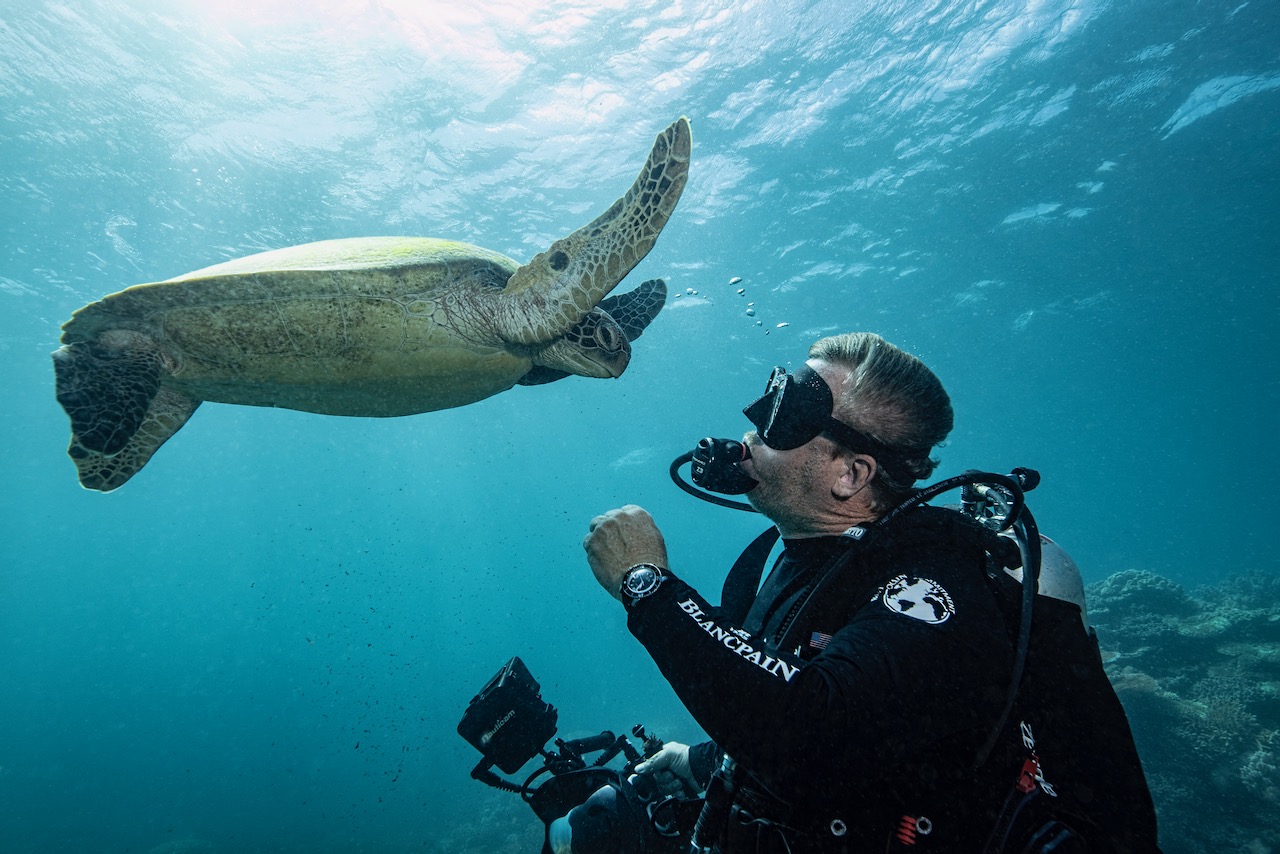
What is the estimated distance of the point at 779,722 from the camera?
1221 mm

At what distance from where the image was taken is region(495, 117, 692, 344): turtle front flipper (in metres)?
2.98

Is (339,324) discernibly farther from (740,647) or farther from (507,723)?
(740,647)

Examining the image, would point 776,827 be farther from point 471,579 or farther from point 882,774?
point 471,579

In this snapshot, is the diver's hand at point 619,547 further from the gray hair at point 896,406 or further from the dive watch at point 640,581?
the gray hair at point 896,406

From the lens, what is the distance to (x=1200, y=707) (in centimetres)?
911

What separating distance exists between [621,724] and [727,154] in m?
28.8

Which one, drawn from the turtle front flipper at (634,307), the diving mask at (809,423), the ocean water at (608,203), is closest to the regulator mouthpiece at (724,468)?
the diving mask at (809,423)

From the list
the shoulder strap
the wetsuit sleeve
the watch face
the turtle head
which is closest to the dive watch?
the watch face

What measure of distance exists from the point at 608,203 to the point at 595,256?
14.4 metres

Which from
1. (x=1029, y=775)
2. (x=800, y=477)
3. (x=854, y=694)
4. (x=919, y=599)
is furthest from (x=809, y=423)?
(x=1029, y=775)

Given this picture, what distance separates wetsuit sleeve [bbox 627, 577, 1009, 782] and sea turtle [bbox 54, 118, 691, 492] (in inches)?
90.0

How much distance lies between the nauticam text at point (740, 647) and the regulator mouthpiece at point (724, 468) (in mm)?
726

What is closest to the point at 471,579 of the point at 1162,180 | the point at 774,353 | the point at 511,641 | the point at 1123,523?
the point at 511,641

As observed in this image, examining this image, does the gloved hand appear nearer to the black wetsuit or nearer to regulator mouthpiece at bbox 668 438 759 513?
the black wetsuit
